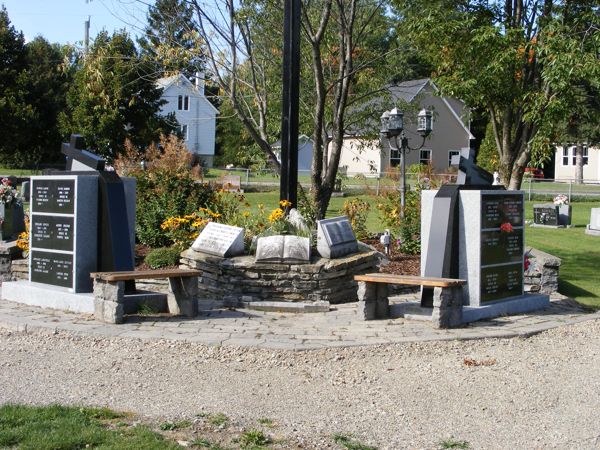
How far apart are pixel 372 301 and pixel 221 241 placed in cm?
245

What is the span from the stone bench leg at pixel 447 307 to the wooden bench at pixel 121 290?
2.56 metres

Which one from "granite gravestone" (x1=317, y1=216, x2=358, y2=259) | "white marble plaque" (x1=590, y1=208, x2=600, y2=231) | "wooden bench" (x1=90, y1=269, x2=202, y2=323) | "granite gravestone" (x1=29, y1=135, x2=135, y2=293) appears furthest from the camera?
"white marble plaque" (x1=590, y1=208, x2=600, y2=231)

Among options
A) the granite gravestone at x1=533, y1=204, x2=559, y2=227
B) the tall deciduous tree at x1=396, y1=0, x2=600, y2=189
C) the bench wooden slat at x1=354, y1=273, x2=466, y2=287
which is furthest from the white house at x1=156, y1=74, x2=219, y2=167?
the bench wooden slat at x1=354, y1=273, x2=466, y2=287

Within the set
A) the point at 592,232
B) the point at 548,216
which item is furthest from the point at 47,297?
the point at 548,216

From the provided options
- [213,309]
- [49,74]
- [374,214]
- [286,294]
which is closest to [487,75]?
[286,294]

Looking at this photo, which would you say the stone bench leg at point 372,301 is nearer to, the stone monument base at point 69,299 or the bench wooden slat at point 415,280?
the bench wooden slat at point 415,280

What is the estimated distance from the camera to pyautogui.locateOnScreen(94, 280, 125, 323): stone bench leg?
7.96 m

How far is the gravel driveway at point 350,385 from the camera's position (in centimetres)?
512

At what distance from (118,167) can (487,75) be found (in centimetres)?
892

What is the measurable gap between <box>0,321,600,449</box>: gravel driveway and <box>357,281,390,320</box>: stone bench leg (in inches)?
49.1

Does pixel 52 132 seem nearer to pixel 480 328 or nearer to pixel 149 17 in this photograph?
pixel 149 17

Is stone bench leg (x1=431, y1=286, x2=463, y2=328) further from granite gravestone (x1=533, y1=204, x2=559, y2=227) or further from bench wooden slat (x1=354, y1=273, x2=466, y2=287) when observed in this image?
granite gravestone (x1=533, y1=204, x2=559, y2=227)

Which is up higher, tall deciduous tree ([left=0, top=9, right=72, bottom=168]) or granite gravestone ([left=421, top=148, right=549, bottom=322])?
tall deciduous tree ([left=0, top=9, right=72, bottom=168])

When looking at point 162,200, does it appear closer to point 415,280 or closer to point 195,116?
point 415,280
